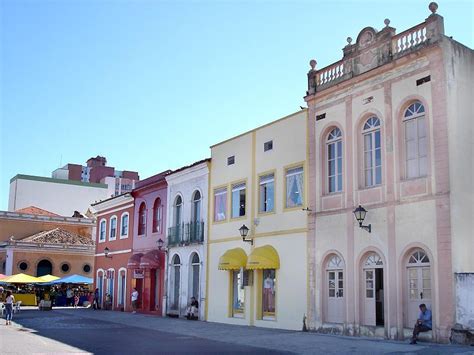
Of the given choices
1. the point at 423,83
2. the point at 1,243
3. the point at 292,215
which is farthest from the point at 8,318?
the point at 1,243

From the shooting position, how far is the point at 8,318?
23766mm

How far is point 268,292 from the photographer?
71.5ft

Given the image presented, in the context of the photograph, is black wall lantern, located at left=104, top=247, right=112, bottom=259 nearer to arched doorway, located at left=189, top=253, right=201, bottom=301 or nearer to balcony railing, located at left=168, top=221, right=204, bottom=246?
balcony railing, located at left=168, top=221, right=204, bottom=246

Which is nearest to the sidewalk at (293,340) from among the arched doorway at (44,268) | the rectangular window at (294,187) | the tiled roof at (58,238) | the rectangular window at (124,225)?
the rectangular window at (294,187)

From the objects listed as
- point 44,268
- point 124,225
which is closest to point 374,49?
point 124,225

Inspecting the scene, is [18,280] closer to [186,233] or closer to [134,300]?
[134,300]

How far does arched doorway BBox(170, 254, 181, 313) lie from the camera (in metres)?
28.2

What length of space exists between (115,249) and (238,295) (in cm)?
1410

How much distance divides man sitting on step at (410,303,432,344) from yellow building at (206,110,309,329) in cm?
489

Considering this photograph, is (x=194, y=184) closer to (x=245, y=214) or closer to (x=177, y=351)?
(x=245, y=214)

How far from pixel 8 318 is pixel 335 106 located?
1516cm

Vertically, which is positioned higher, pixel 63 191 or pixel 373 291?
pixel 63 191

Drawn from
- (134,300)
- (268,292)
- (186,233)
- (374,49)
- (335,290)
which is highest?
(374,49)

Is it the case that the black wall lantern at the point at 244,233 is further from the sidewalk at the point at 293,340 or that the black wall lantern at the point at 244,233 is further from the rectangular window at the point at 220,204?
the sidewalk at the point at 293,340
